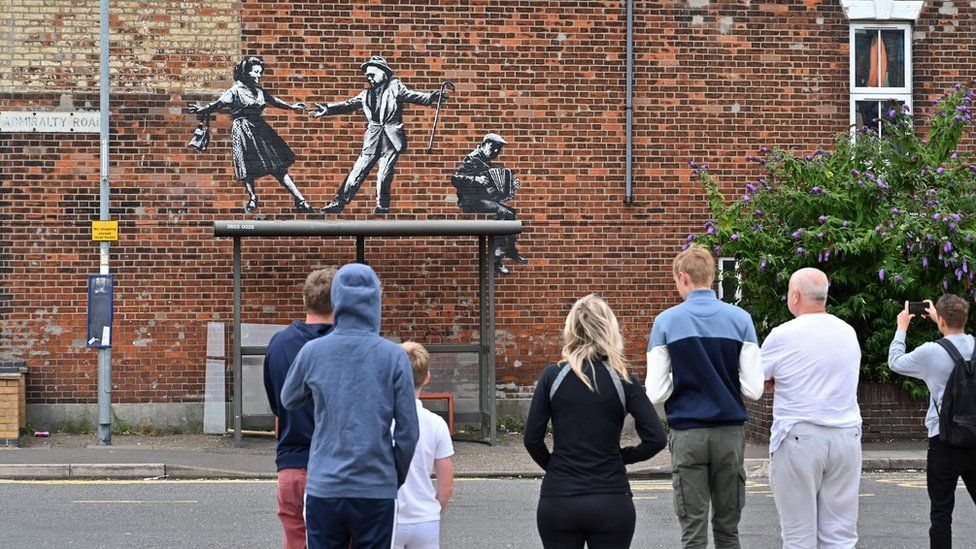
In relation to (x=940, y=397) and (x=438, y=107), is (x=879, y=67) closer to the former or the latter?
(x=438, y=107)

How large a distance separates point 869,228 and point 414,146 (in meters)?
5.79

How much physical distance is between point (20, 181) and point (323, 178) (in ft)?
12.4

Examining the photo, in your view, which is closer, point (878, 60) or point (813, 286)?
point (813, 286)

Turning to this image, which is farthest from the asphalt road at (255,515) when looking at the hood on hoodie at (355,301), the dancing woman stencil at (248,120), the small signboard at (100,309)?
the dancing woman stencil at (248,120)

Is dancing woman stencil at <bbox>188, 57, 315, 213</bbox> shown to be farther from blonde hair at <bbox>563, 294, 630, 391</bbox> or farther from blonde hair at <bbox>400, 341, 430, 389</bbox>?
blonde hair at <bbox>563, 294, 630, 391</bbox>

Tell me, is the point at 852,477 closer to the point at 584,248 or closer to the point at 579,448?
the point at 579,448

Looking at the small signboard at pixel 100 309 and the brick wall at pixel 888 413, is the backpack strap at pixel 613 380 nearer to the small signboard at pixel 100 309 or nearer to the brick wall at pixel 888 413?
the brick wall at pixel 888 413

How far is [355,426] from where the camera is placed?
4957mm

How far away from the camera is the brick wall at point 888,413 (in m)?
15.0

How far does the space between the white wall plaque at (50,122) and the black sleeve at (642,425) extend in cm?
1232

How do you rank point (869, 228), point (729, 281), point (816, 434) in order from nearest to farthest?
point (816, 434), point (869, 228), point (729, 281)

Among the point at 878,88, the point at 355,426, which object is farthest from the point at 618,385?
the point at 878,88

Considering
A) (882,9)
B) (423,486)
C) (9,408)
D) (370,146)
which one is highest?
(882,9)

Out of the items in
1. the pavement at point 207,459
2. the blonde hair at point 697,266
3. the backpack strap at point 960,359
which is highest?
the blonde hair at point 697,266
